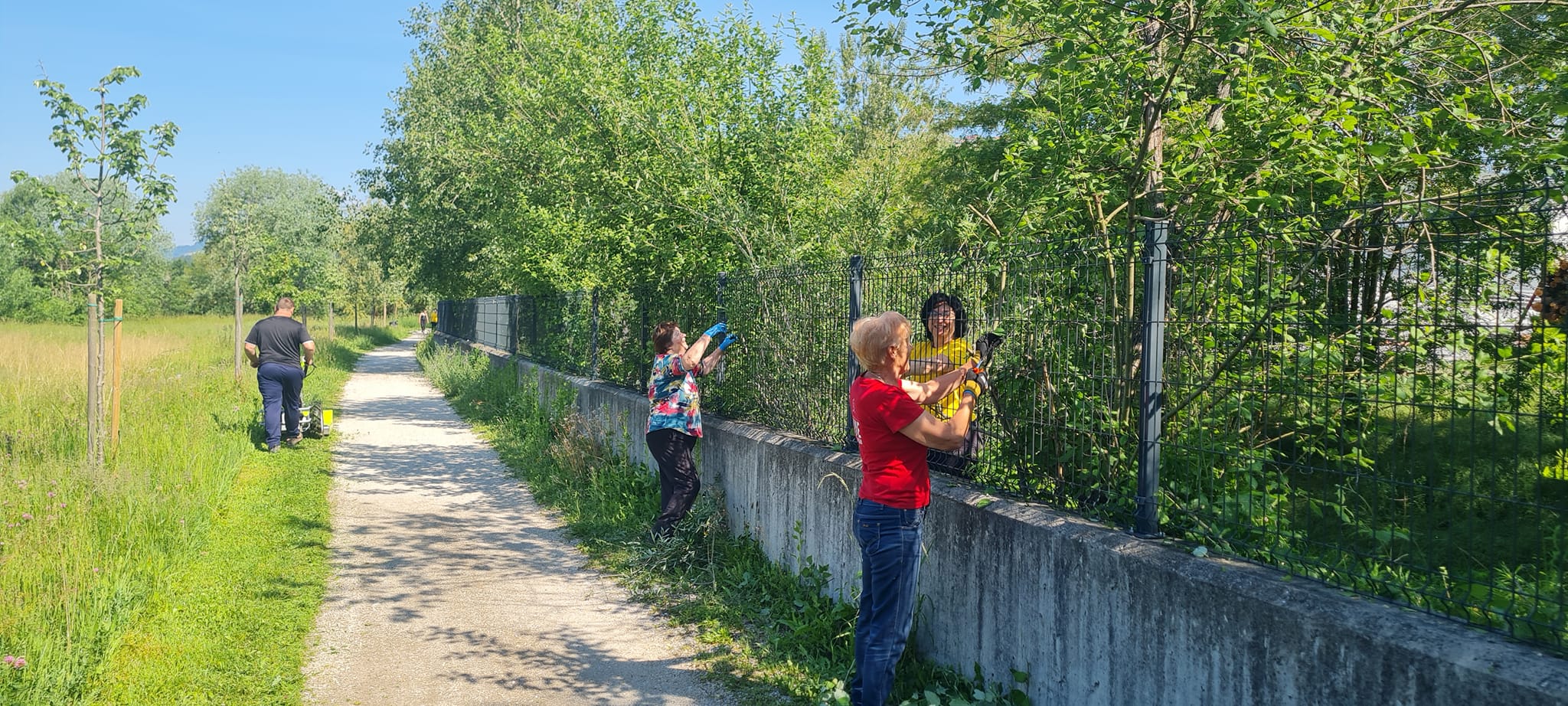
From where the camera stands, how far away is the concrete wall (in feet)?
8.57

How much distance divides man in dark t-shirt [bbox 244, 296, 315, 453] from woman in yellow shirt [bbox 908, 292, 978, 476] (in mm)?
9265

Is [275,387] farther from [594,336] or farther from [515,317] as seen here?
[515,317]

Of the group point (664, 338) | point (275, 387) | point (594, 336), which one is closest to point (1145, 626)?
point (664, 338)

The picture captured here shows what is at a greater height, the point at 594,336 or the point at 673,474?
the point at 594,336

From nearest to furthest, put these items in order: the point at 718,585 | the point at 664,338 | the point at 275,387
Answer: the point at 718,585, the point at 664,338, the point at 275,387

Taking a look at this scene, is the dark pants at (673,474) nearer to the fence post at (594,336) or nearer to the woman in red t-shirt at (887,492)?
the woman in red t-shirt at (887,492)

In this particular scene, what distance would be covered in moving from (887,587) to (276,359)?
33.0 ft

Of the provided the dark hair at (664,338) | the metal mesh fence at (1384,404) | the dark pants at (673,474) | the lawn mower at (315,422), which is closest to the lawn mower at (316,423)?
the lawn mower at (315,422)

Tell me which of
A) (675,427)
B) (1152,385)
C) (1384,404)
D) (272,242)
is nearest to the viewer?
(1384,404)

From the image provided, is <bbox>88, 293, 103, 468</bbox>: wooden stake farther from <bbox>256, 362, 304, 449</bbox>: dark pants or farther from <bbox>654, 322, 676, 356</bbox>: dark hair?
<bbox>654, 322, 676, 356</bbox>: dark hair

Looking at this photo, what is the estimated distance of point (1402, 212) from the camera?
10.6 feet

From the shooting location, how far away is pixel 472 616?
6.02 m

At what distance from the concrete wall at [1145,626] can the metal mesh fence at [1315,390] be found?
0.56 ft

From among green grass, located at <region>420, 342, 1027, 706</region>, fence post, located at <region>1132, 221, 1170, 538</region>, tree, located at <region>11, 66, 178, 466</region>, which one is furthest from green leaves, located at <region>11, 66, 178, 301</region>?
fence post, located at <region>1132, 221, 1170, 538</region>
